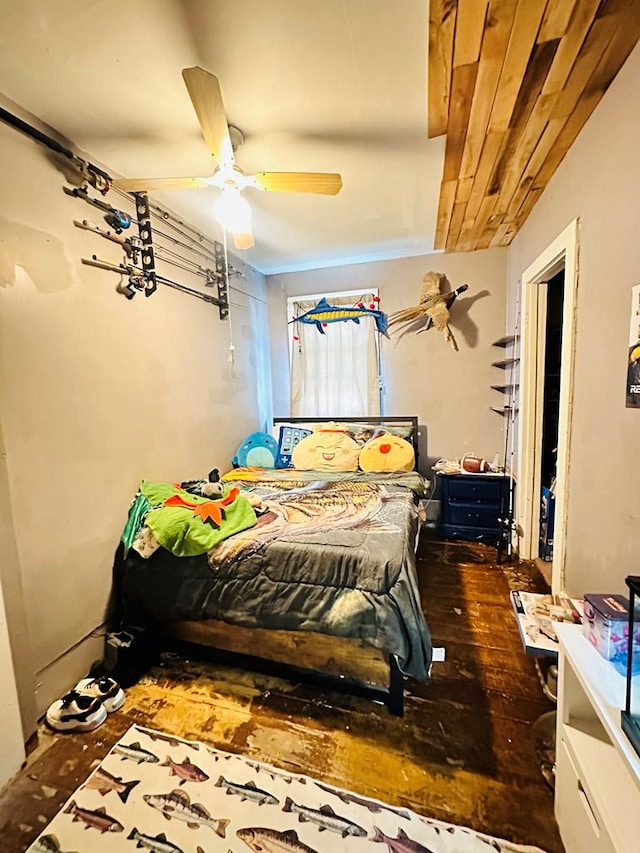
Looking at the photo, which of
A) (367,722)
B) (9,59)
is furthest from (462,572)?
(9,59)

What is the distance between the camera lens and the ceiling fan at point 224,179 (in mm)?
1205

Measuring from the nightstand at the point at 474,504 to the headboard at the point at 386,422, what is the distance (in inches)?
16.8

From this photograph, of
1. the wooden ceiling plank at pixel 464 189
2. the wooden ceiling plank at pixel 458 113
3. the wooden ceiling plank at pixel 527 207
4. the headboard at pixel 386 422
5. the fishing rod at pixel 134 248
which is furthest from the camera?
the headboard at pixel 386 422

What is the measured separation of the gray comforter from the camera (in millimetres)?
1480

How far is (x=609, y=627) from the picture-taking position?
984mm

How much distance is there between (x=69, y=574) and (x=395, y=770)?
1639mm

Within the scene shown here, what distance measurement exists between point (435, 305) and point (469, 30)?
2177 mm

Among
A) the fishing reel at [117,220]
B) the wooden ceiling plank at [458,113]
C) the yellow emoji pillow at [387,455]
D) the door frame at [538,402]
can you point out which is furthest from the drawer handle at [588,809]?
the fishing reel at [117,220]

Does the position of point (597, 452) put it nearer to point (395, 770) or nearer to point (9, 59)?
point (395, 770)

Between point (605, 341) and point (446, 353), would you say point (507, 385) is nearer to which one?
point (446, 353)

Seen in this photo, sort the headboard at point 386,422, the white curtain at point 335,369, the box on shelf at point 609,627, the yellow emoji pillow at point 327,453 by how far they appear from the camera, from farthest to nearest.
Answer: the white curtain at point 335,369 → the headboard at point 386,422 → the yellow emoji pillow at point 327,453 → the box on shelf at point 609,627

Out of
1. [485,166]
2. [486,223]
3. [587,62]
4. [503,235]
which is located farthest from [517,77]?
[503,235]

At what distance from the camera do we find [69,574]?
1721 millimetres

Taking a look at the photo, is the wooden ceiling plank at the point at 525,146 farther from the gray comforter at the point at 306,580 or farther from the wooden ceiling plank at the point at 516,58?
the gray comforter at the point at 306,580
